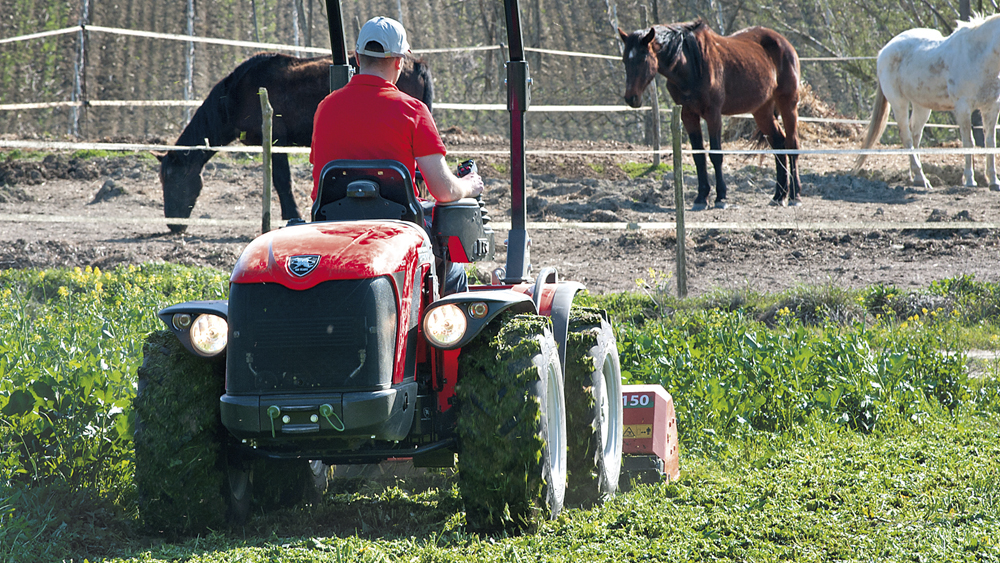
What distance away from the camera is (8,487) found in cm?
360

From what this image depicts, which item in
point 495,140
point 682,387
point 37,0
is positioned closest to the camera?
point 682,387

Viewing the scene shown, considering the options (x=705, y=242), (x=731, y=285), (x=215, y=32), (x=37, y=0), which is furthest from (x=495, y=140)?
(x=37, y=0)

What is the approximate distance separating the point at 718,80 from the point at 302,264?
36.0 feet

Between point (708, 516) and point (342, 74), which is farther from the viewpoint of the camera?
point (342, 74)

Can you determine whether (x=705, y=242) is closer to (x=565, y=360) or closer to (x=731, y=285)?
(x=731, y=285)

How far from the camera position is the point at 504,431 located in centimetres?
322

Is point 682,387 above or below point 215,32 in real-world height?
below

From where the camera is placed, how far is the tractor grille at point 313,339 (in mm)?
3047

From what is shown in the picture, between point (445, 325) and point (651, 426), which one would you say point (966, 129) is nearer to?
point (651, 426)

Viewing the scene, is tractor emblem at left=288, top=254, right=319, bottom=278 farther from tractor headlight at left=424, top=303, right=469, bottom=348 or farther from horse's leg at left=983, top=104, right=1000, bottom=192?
horse's leg at left=983, top=104, right=1000, bottom=192

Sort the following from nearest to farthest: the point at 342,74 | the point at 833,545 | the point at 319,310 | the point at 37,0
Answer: the point at 319,310, the point at 833,545, the point at 342,74, the point at 37,0

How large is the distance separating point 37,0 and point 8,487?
120ft

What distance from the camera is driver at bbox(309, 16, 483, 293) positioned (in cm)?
360

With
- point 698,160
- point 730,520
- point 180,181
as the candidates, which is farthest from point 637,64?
point 730,520
